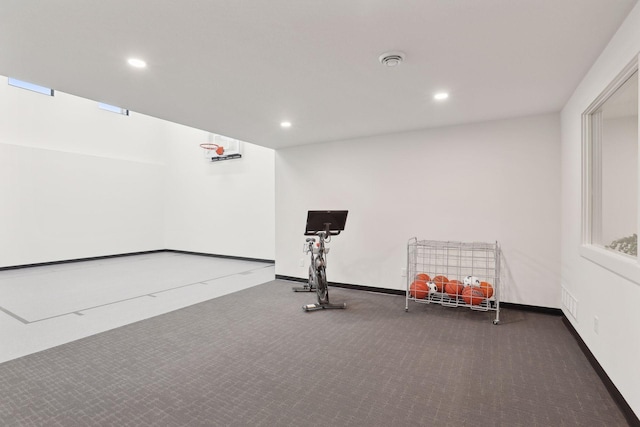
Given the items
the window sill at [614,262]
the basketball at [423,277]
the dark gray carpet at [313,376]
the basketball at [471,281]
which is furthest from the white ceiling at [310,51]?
the dark gray carpet at [313,376]

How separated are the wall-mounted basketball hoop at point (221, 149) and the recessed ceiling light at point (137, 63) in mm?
5286

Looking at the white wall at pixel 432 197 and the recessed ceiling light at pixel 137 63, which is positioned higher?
the recessed ceiling light at pixel 137 63

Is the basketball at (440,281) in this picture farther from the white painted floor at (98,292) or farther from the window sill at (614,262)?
the white painted floor at (98,292)

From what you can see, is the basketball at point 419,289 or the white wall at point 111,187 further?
the white wall at point 111,187

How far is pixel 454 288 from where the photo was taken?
3.93m

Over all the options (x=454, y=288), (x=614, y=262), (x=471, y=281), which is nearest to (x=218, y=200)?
(x=454, y=288)

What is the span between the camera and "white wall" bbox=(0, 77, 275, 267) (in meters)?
6.85

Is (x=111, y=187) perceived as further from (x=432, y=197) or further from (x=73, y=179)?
(x=432, y=197)

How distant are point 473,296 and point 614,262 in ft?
5.65

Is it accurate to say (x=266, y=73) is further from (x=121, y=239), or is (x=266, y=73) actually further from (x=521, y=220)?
(x=121, y=239)

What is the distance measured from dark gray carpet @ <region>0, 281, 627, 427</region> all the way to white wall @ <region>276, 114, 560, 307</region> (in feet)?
3.36

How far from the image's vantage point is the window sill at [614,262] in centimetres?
189

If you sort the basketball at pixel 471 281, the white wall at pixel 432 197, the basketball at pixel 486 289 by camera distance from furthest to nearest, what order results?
the white wall at pixel 432 197, the basketball at pixel 471 281, the basketball at pixel 486 289

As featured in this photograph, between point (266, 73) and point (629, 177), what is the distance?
3.13 m
